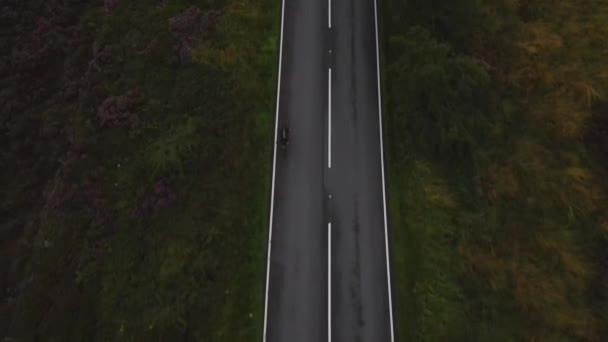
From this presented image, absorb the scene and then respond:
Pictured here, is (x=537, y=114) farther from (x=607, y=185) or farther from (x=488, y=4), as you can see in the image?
(x=488, y=4)

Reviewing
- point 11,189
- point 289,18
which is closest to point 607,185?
point 289,18

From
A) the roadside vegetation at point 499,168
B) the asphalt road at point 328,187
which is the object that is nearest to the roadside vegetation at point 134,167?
the asphalt road at point 328,187

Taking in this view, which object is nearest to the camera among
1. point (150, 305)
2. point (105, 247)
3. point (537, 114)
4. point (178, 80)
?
point (150, 305)

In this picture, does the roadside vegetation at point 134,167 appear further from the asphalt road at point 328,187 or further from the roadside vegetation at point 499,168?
the roadside vegetation at point 499,168

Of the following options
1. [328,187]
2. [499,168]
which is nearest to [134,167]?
[328,187]

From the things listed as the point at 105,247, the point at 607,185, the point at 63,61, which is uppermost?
the point at 63,61

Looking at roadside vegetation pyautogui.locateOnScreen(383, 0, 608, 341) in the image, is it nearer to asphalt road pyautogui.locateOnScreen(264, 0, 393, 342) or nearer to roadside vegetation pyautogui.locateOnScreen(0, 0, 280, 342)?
asphalt road pyautogui.locateOnScreen(264, 0, 393, 342)

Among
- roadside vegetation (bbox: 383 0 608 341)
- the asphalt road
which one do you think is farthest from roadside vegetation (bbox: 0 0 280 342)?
roadside vegetation (bbox: 383 0 608 341)
